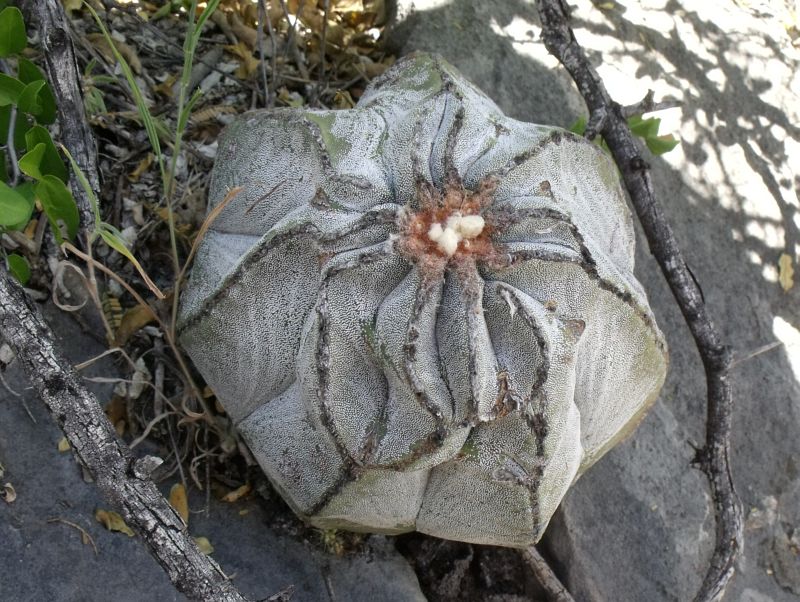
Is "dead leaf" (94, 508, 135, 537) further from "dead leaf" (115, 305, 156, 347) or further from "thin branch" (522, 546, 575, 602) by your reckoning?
"thin branch" (522, 546, 575, 602)

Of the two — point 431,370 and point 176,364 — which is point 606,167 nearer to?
point 431,370

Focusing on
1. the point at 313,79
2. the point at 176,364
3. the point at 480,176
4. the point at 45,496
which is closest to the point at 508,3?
the point at 313,79

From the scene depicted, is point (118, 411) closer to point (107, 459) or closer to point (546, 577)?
point (107, 459)

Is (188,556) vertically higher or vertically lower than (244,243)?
lower

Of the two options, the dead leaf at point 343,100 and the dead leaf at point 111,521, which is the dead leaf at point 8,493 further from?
the dead leaf at point 343,100

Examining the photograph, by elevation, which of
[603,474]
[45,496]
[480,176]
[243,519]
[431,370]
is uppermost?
[480,176]

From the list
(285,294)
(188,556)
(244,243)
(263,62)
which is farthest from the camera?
(263,62)

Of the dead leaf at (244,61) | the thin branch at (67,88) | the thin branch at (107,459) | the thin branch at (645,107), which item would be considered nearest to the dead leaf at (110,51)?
the dead leaf at (244,61)
